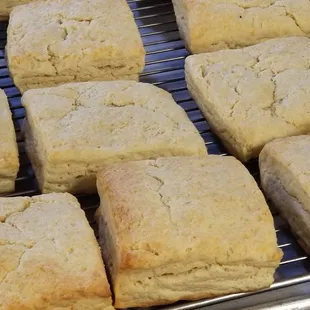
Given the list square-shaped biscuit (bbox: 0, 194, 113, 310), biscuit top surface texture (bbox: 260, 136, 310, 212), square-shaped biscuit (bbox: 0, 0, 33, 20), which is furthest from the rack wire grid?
square-shaped biscuit (bbox: 0, 194, 113, 310)

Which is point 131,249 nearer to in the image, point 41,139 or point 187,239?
point 187,239

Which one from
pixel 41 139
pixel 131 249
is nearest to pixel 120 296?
pixel 131 249

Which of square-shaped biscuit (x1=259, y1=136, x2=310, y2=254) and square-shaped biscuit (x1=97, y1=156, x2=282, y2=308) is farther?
square-shaped biscuit (x1=259, y1=136, x2=310, y2=254)

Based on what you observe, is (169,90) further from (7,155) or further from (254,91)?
(7,155)

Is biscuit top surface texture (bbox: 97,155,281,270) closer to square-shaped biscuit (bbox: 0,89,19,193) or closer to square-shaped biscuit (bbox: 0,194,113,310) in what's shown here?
square-shaped biscuit (bbox: 0,194,113,310)

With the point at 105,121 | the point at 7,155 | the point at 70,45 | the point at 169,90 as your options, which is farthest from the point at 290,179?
the point at 70,45
